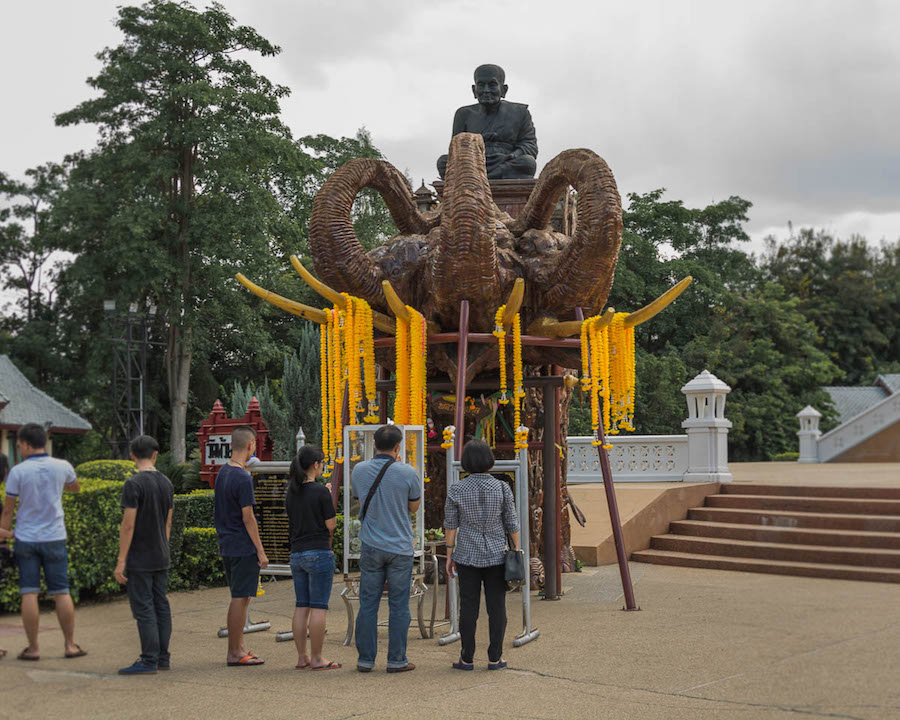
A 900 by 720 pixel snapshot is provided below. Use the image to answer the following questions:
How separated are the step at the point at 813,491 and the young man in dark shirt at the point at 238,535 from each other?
32.3ft

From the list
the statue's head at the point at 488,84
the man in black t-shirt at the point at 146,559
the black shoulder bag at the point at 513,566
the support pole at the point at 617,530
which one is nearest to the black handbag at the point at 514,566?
the black shoulder bag at the point at 513,566

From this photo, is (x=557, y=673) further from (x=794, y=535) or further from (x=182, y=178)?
(x=182, y=178)

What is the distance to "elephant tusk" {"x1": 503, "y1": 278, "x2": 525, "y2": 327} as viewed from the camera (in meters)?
9.66

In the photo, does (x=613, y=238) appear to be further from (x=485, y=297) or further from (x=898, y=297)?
(x=898, y=297)

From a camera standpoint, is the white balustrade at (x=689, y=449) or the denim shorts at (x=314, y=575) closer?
the denim shorts at (x=314, y=575)

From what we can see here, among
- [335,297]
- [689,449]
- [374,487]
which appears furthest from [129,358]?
[374,487]

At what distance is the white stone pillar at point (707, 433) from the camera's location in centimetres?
1711

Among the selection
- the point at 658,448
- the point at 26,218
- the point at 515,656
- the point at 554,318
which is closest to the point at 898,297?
the point at 658,448

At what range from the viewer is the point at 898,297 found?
48500 mm

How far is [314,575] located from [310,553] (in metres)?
0.16

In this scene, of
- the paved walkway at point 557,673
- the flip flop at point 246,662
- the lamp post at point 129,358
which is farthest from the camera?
the lamp post at point 129,358

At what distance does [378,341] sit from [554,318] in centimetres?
185

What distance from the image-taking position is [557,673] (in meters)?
7.25

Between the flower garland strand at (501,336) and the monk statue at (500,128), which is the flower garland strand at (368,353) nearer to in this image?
the flower garland strand at (501,336)
